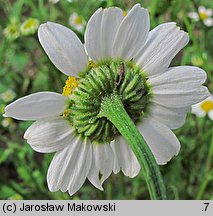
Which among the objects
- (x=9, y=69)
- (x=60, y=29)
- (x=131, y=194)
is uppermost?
(x=60, y=29)

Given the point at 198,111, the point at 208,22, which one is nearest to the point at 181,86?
the point at 198,111

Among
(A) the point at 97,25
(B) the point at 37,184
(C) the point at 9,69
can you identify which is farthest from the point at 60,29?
(C) the point at 9,69

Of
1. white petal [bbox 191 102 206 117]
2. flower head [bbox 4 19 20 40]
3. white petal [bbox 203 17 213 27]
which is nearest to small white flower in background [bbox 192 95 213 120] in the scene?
white petal [bbox 191 102 206 117]

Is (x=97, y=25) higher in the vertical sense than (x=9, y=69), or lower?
higher

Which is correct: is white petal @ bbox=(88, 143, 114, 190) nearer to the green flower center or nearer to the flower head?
the green flower center

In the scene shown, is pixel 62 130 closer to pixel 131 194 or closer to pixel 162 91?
pixel 162 91
